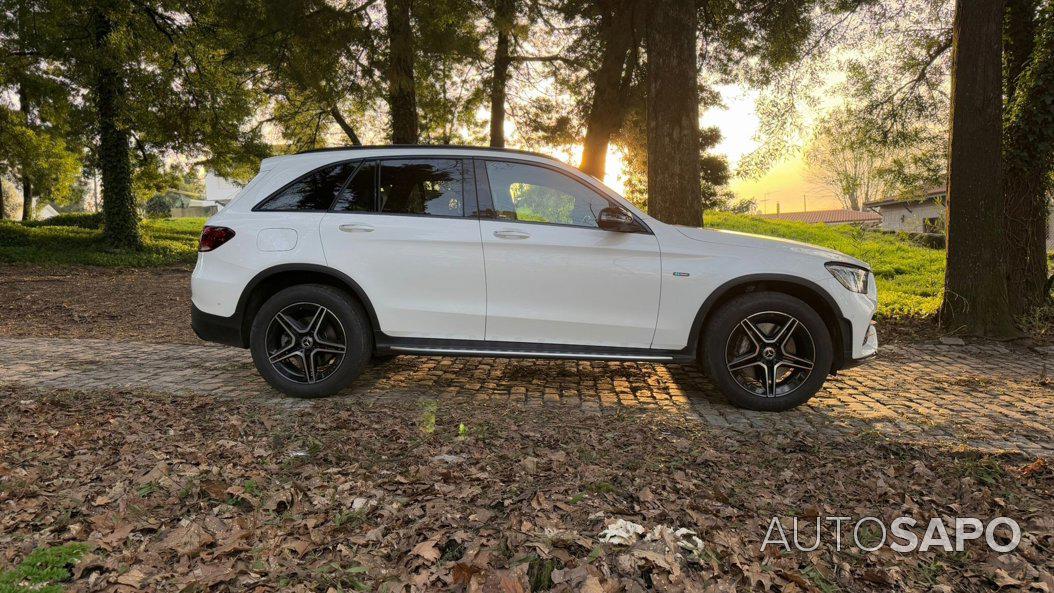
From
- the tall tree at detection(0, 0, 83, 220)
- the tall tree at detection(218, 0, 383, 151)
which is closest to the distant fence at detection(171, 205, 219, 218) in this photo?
the tall tree at detection(0, 0, 83, 220)

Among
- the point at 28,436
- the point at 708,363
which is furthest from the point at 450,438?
the point at 28,436

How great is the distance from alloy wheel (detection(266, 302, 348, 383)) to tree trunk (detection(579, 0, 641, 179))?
8530mm

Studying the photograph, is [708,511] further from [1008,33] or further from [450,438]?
[1008,33]

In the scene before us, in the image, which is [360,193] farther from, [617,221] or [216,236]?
[617,221]

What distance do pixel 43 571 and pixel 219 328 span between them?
2.65 meters

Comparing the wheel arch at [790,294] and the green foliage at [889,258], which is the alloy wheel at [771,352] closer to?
the wheel arch at [790,294]

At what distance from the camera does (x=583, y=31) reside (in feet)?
44.5

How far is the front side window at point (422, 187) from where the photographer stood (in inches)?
193

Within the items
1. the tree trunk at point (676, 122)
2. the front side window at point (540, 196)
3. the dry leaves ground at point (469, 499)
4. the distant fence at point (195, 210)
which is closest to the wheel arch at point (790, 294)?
the dry leaves ground at point (469, 499)

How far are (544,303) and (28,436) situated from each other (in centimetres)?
346

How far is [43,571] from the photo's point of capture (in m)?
2.49

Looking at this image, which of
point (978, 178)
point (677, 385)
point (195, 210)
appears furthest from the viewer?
point (195, 210)

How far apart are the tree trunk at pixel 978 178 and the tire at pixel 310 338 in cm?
697

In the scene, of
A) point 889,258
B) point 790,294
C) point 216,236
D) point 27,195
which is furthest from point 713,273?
point 27,195
